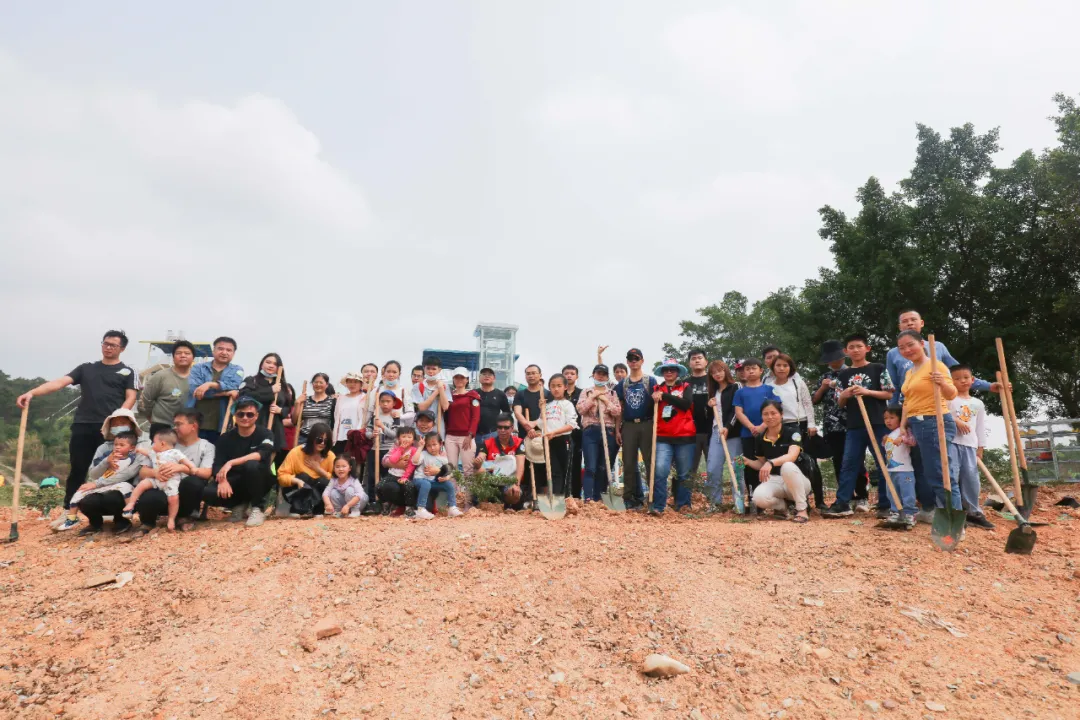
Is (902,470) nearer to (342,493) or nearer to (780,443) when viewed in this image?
(780,443)

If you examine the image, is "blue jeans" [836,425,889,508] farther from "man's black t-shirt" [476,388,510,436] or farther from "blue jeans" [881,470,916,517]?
"man's black t-shirt" [476,388,510,436]

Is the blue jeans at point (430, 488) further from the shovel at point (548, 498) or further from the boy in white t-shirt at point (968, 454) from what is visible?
the boy in white t-shirt at point (968, 454)

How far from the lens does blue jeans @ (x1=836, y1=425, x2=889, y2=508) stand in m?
5.75

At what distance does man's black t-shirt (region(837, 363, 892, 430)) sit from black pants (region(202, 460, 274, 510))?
5.85 metres

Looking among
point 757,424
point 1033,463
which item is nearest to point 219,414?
point 757,424

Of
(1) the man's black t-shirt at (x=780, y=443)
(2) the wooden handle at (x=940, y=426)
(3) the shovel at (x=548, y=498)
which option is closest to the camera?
(2) the wooden handle at (x=940, y=426)

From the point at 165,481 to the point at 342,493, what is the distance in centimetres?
159

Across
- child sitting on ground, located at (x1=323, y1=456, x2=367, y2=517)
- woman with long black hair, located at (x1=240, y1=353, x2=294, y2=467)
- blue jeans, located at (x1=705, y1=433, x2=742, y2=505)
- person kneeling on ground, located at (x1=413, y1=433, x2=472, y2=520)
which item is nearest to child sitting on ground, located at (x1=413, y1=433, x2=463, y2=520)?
person kneeling on ground, located at (x1=413, y1=433, x2=472, y2=520)

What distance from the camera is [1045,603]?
3.68 meters

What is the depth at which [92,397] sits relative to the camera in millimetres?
5828

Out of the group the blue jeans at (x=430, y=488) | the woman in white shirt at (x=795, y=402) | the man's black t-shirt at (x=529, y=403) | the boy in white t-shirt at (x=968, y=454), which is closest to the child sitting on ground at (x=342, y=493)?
the blue jeans at (x=430, y=488)

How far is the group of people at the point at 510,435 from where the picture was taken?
17.4 feet

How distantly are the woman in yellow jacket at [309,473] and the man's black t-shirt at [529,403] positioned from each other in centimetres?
227

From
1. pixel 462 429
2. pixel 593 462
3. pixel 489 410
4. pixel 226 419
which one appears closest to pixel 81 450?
pixel 226 419
